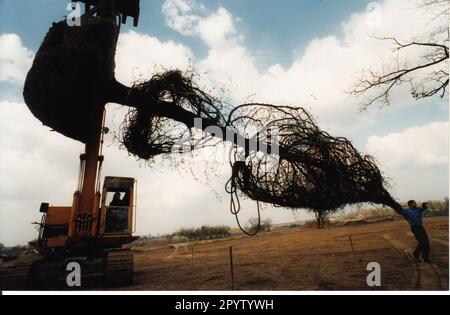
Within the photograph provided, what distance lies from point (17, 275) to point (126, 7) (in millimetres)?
7652

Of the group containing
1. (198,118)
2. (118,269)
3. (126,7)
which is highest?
(126,7)

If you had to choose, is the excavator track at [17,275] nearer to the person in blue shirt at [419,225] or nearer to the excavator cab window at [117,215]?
the excavator cab window at [117,215]

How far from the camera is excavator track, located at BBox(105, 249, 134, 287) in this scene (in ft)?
24.3

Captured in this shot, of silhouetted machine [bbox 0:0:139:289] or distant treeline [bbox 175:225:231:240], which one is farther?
distant treeline [bbox 175:225:231:240]

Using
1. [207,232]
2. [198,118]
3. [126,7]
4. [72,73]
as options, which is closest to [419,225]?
[198,118]

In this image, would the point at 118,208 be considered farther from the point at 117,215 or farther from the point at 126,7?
the point at 126,7

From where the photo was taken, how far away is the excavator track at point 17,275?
7082 mm

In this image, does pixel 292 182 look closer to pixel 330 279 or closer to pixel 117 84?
pixel 330 279

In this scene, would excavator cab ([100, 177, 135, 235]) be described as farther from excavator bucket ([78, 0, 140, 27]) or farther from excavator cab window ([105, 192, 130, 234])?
excavator bucket ([78, 0, 140, 27])

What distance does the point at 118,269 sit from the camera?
7.52m

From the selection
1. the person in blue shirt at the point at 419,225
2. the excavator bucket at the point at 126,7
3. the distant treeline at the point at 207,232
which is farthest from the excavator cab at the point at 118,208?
the distant treeline at the point at 207,232

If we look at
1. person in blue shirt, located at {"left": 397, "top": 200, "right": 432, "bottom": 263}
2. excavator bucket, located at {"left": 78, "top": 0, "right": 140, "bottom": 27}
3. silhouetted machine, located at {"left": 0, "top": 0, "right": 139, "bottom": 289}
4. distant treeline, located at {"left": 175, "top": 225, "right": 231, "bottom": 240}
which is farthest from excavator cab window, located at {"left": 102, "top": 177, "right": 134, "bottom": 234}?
distant treeline, located at {"left": 175, "top": 225, "right": 231, "bottom": 240}
